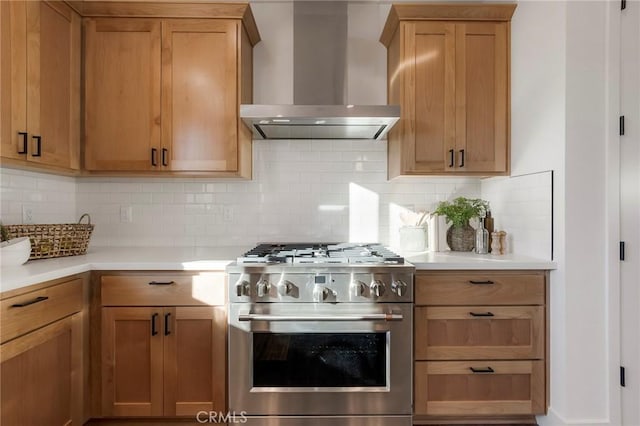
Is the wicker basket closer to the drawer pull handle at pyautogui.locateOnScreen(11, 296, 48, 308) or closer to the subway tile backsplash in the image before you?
the subway tile backsplash

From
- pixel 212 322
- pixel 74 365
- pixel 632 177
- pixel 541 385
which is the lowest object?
pixel 541 385

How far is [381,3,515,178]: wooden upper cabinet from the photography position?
2459mm

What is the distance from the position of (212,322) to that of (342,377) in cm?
72

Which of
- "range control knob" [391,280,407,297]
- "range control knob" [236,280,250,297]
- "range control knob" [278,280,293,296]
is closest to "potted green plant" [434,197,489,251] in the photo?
"range control knob" [391,280,407,297]

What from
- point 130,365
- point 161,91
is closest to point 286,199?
point 161,91

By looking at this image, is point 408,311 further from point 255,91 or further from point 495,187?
point 255,91

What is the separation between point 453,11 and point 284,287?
1916mm

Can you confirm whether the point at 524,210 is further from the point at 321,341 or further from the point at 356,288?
the point at 321,341

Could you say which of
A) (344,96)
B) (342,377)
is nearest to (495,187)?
(344,96)

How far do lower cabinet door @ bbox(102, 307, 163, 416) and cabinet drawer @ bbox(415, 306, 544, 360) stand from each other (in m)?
1.38

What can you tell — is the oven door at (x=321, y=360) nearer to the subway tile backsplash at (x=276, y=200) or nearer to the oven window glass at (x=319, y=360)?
the oven window glass at (x=319, y=360)

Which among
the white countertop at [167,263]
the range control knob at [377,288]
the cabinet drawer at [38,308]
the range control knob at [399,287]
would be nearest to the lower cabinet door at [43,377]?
the cabinet drawer at [38,308]

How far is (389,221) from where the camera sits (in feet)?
9.41

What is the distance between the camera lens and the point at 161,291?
6.85ft
